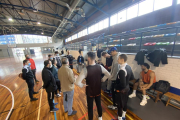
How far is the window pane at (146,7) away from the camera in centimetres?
526


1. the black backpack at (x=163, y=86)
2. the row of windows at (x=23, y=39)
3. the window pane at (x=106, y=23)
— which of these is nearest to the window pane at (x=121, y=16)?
the window pane at (x=106, y=23)

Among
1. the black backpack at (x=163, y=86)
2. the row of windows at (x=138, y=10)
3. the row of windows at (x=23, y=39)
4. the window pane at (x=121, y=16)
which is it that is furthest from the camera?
the row of windows at (x=23, y=39)

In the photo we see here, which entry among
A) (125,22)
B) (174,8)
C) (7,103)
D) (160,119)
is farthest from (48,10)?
(160,119)

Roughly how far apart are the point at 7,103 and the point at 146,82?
502 centimetres

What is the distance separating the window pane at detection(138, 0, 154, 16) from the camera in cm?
526

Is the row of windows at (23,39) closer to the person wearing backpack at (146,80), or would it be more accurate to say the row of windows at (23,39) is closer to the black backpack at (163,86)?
the person wearing backpack at (146,80)

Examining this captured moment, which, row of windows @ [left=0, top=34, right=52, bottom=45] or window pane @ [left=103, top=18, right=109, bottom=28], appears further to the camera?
row of windows @ [left=0, top=34, right=52, bottom=45]

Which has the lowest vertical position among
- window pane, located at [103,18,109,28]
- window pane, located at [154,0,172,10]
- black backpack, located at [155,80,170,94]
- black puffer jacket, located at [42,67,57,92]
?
black backpack, located at [155,80,170,94]

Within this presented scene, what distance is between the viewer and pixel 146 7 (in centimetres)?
550

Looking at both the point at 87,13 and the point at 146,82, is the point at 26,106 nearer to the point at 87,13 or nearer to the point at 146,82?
the point at 146,82

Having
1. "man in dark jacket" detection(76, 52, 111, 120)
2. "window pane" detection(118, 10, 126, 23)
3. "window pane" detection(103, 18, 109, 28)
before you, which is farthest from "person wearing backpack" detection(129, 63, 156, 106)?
"window pane" detection(103, 18, 109, 28)

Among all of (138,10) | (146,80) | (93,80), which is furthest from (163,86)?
(138,10)

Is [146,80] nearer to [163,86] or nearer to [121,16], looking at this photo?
[163,86]

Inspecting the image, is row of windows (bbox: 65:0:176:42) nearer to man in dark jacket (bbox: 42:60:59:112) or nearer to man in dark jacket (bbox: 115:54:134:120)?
man in dark jacket (bbox: 115:54:134:120)
